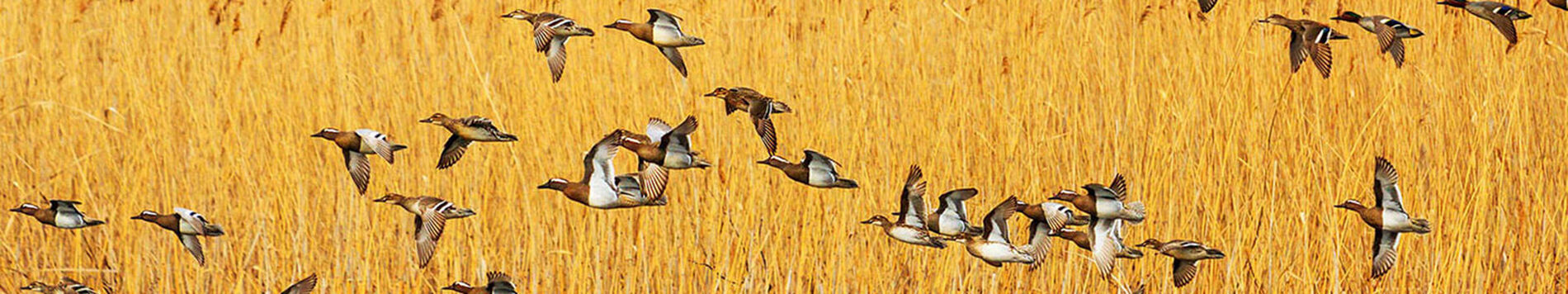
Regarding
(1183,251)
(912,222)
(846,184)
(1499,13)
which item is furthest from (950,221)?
(1499,13)

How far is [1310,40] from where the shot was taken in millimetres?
2461

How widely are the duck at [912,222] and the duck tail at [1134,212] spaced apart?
250 mm

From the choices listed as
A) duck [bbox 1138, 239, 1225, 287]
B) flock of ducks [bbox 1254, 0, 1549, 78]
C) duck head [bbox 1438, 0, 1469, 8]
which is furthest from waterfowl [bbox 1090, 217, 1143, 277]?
duck head [bbox 1438, 0, 1469, 8]

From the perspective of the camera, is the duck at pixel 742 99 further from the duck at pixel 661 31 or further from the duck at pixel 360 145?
the duck at pixel 360 145

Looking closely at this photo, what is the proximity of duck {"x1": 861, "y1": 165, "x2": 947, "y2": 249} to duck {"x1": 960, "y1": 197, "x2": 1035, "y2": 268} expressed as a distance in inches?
4.0

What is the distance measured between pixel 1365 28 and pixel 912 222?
2.27 ft

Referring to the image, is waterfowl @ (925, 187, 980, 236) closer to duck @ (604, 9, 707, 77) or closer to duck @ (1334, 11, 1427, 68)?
duck @ (604, 9, 707, 77)

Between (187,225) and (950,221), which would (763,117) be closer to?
(950,221)

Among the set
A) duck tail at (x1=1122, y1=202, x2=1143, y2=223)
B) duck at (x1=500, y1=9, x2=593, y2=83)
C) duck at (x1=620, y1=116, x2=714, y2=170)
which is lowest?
duck tail at (x1=1122, y1=202, x2=1143, y2=223)

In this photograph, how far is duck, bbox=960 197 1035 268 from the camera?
2207 millimetres

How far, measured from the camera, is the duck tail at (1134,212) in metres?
2.17

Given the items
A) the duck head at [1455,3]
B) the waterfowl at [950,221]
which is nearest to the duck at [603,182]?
the waterfowl at [950,221]

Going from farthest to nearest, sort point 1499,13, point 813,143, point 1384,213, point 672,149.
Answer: point 813,143, point 1499,13, point 1384,213, point 672,149

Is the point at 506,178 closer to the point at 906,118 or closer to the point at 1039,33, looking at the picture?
the point at 906,118
